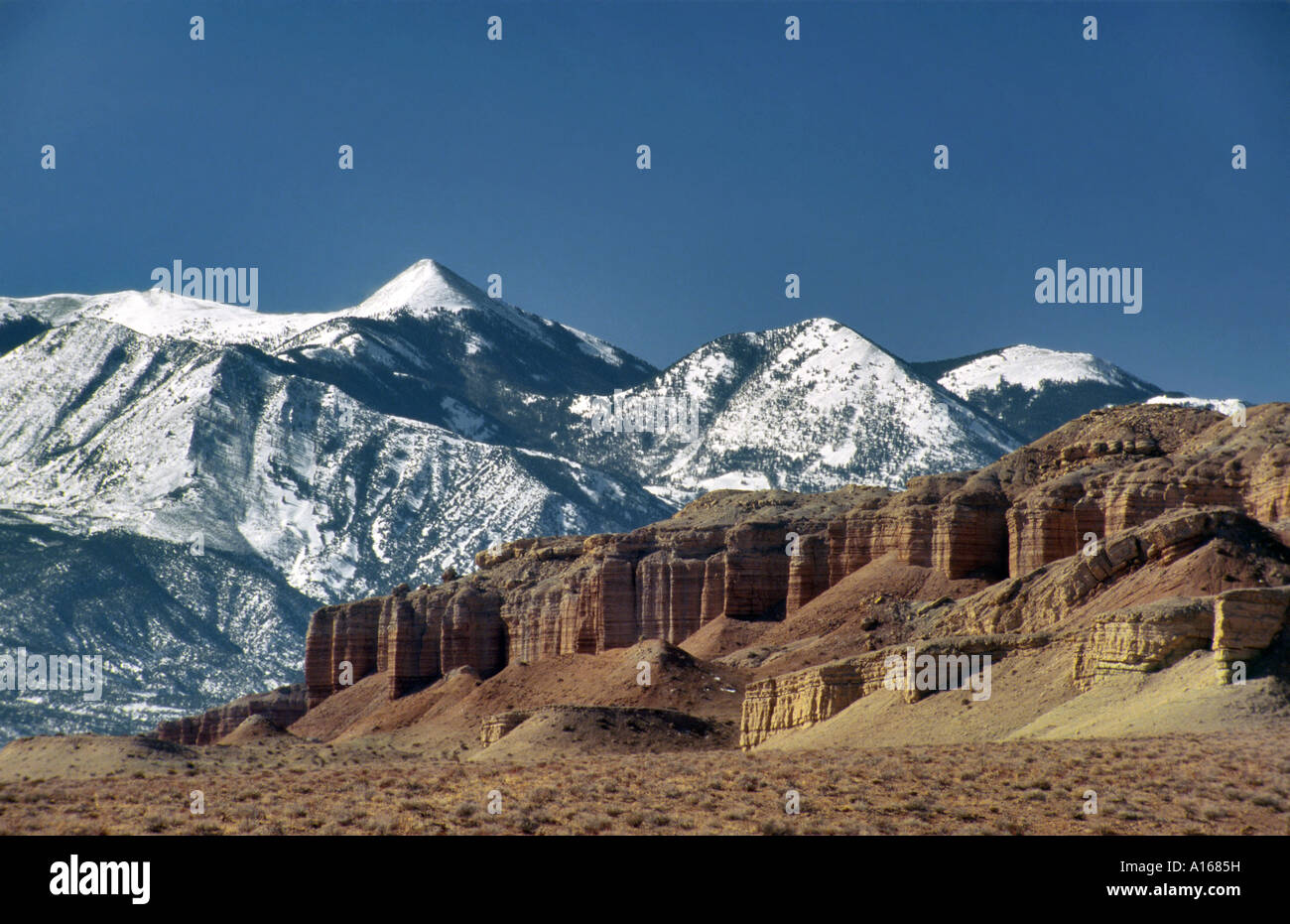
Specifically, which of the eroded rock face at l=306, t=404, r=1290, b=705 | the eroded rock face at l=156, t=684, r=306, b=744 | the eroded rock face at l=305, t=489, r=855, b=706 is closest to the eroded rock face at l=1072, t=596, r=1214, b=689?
the eroded rock face at l=306, t=404, r=1290, b=705

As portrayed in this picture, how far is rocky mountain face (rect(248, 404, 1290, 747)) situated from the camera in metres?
48.5

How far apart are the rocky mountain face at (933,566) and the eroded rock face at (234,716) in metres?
2.57

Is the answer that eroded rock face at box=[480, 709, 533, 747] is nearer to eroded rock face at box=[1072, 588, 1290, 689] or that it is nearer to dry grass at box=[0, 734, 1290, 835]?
dry grass at box=[0, 734, 1290, 835]

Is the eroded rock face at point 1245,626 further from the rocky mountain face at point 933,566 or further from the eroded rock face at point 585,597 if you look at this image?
the eroded rock face at point 585,597

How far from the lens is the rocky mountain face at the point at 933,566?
48.5 metres

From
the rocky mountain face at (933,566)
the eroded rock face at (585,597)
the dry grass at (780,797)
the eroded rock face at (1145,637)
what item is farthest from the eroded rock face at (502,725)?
the eroded rock face at (1145,637)

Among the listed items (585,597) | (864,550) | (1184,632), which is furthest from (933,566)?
(1184,632)

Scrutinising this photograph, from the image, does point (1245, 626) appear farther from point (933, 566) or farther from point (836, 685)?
point (933, 566)

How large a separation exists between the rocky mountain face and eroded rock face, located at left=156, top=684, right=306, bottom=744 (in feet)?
8.44

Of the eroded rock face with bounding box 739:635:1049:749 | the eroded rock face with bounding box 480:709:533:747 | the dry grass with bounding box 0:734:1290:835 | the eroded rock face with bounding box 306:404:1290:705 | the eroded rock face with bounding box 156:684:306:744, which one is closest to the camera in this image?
the dry grass with bounding box 0:734:1290:835

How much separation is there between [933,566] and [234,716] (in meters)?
61.3

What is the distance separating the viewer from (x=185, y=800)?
34.9 m
